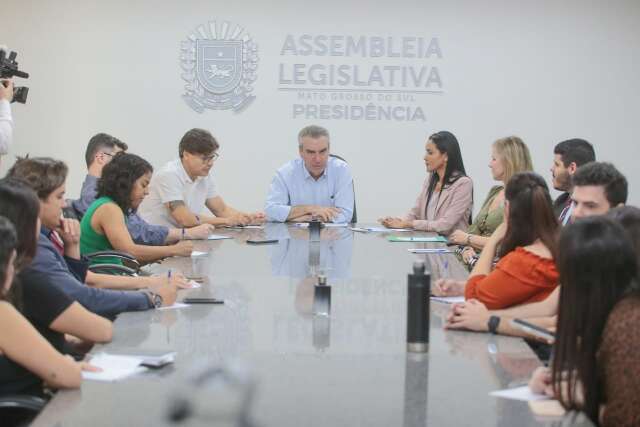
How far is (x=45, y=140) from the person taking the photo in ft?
27.5

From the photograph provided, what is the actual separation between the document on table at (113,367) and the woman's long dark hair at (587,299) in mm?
1058

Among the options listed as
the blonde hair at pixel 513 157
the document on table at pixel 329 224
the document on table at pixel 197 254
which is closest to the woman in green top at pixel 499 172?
the blonde hair at pixel 513 157

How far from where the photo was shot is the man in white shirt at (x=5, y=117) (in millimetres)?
5301

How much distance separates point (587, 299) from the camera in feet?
6.81

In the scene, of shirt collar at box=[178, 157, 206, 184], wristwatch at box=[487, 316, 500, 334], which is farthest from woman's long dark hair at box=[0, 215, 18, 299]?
shirt collar at box=[178, 157, 206, 184]

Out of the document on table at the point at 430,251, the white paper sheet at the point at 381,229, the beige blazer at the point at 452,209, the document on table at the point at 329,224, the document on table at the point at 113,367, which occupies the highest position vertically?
the beige blazer at the point at 452,209

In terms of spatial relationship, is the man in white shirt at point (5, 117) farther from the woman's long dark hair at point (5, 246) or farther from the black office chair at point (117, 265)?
the woman's long dark hair at point (5, 246)

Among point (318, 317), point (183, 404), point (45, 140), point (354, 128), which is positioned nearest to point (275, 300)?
point (318, 317)

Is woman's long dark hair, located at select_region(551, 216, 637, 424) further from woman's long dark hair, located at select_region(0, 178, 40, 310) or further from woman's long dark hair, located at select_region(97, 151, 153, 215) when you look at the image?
woman's long dark hair, located at select_region(97, 151, 153, 215)

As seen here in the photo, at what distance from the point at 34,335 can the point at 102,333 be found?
468mm

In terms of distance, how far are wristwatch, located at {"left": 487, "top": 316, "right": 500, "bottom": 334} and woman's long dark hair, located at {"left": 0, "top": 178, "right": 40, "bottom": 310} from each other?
1420 mm

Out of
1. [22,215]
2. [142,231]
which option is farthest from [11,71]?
[22,215]

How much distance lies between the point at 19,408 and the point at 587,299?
145 cm

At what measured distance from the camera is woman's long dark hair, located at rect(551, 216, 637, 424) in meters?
2.06
